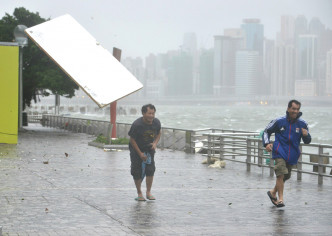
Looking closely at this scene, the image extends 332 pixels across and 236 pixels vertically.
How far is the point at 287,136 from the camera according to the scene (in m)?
10.2

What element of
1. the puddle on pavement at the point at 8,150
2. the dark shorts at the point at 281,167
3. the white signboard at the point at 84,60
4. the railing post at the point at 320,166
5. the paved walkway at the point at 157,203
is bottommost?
the puddle on pavement at the point at 8,150

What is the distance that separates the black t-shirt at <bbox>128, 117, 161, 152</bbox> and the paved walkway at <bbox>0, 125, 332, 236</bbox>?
3.13ft

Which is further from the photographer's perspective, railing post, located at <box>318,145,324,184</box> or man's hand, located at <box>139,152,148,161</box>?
railing post, located at <box>318,145,324,184</box>

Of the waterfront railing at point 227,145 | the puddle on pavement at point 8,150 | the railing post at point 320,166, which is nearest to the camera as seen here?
the railing post at point 320,166

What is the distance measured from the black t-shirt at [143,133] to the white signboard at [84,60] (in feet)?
47.5

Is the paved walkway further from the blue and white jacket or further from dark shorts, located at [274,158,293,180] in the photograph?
the blue and white jacket

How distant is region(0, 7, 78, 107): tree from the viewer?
37678mm

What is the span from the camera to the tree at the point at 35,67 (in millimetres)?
37678

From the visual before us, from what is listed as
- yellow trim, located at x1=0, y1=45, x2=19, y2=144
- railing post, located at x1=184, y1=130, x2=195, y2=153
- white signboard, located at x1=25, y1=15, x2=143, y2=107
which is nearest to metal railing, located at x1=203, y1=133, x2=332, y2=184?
railing post, located at x1=184, y1=130, x2=195, y2=153

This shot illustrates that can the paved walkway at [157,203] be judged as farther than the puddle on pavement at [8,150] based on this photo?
No

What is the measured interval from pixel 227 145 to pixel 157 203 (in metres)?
11.3

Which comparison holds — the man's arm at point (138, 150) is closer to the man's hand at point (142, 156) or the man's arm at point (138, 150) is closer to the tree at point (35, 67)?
the man's hand at point (142, 156)

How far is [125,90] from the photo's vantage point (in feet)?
84.9

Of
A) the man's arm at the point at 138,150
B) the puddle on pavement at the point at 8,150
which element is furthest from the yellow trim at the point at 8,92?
the man's arm at the point at 138,150
